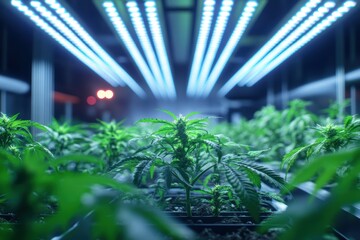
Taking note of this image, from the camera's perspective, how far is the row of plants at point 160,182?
0.43 meters

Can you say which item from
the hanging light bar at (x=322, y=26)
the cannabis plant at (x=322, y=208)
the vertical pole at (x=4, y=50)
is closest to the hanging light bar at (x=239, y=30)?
the hanging light bar at (x=322, y=26)

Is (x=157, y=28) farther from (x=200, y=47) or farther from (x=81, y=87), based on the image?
(x=81, y=87)

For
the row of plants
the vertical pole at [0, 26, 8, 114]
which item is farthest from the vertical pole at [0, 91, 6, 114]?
the row of plants

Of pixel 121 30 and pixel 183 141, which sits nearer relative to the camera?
pixel 183 141

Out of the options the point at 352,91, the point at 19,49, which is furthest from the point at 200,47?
the point at 19,49

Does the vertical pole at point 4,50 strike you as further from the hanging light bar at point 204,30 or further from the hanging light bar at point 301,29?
the hanging light bar at point 301,29

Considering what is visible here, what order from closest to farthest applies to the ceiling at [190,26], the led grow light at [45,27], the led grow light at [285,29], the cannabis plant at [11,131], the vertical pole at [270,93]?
the cannabis plant at [11,131]
the led grow light at [45,27]
the led grow light at [285,29]
the ceiling at [190,26]
the vertical pole at [270,93]

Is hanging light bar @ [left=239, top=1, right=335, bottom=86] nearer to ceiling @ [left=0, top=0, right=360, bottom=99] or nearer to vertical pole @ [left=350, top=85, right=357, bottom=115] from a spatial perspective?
ceiling @ [left=0, top=0, right=360, bottom=99]

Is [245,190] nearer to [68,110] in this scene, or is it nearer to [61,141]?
[61,141]

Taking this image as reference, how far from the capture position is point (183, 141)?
107cm

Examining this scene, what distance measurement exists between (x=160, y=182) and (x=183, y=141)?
0.17 m

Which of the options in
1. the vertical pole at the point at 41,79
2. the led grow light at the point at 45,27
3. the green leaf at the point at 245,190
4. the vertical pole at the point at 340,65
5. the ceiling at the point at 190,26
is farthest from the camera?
the vertical pole at the point at 340,65

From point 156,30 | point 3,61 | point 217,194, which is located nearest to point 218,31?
point 156,30

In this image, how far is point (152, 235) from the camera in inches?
16.2
